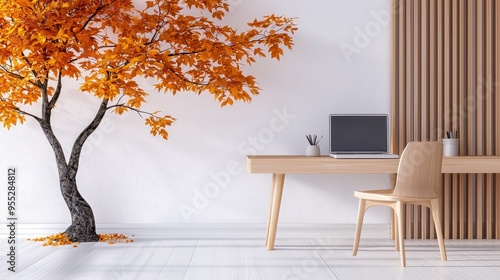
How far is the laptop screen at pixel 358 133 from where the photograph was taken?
4.36 meters

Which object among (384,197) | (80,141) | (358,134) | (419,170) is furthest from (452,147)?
(80,141)

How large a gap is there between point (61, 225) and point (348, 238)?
2.17 metres

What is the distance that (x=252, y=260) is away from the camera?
379cm

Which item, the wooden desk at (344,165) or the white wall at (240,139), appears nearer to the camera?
the wooden desk at (344,165)

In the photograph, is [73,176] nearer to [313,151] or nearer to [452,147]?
[313,151]

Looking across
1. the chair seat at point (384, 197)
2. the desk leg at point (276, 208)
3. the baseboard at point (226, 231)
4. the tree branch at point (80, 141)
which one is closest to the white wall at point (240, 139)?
the baseboard at point (226, 231)

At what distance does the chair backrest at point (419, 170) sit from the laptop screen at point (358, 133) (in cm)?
63

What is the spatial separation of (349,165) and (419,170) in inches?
20.3

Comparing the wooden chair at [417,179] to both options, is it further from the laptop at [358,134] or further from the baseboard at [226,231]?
the baseboard at [226,231]

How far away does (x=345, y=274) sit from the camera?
3.40 meters

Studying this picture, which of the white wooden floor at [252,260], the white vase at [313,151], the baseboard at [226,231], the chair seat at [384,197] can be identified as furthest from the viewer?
the baseboard at [226,231]

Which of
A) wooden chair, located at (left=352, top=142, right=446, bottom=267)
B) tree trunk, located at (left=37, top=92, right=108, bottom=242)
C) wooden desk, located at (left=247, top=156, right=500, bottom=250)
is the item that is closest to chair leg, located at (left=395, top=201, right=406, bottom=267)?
wooden chair, located at (left=352, top=142, right=446, bottom=267)

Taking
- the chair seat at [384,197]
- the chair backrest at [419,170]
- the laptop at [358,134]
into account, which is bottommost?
the chair seat at [384,197]

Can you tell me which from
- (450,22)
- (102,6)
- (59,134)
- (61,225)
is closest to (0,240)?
(61,225)
